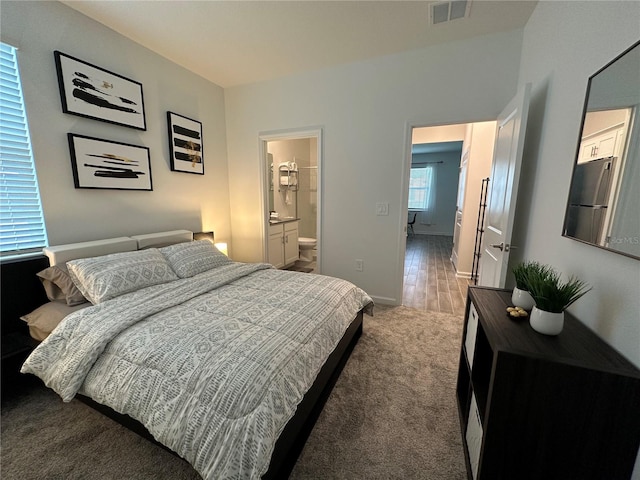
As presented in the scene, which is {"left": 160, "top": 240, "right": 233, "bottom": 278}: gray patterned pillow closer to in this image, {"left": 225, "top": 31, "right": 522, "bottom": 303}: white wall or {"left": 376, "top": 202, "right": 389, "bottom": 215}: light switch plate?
{"left": 225, "top": 31, "right": 522, "bottom": 303}: white wall

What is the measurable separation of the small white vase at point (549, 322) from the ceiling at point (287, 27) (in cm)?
225

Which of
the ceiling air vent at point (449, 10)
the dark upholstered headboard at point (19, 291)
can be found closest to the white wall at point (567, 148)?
the ceiling air vent at point (449, 10)

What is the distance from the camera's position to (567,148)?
138 centimetres

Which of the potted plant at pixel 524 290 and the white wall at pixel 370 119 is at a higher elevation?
the white wall at pixel 370 119

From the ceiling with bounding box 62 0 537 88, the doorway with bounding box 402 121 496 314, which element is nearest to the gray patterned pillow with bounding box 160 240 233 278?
the ceiling with bounding box 62 0 537 88

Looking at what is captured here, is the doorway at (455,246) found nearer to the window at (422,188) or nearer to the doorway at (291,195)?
the window at (422,188)

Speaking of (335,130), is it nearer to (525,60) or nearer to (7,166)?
(525,60)

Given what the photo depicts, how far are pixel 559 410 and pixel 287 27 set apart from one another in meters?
2.95

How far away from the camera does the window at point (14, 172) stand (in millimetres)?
1719

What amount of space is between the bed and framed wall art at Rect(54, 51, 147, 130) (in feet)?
3.58

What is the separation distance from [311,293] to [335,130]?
79.5 inches

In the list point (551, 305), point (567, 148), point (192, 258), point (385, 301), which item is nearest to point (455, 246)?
point (385, 301)

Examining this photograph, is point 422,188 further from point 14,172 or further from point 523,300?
point 14,172

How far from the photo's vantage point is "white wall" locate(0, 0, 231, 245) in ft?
5.98
